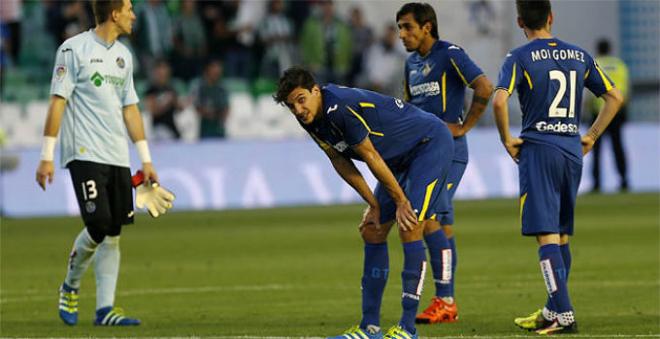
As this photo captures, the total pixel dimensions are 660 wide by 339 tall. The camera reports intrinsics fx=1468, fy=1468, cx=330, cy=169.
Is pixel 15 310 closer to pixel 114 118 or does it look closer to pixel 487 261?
pixel 114 118

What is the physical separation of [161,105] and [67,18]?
2363 mm

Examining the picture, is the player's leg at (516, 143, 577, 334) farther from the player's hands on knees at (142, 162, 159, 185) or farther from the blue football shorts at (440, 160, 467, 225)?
the player's hands on knees at (142, 162, 159, 185)

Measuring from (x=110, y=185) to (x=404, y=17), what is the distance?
2.23 m

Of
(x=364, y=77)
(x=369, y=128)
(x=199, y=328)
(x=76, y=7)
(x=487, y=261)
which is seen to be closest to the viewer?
(x=369, y=128)

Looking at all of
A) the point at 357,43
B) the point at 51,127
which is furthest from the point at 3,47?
the point at 51,127

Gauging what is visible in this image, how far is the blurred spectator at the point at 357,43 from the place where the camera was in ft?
90.7

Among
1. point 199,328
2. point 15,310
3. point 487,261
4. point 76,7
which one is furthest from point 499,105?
point 76,7

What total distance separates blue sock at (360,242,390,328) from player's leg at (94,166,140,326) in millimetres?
1852

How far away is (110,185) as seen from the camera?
31.9 ft

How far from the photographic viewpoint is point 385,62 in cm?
2786

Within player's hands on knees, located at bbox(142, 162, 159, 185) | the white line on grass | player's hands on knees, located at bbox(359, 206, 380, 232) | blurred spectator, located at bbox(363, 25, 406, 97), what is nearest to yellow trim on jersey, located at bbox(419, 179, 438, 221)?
player's hands on knees, located at bbox(359, 206, 380, 232)

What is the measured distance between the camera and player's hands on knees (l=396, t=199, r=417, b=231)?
26.5ft

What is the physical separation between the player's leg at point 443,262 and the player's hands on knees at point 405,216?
1284 millimetres

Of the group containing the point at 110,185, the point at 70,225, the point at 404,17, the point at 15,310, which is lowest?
the point at 70,225
